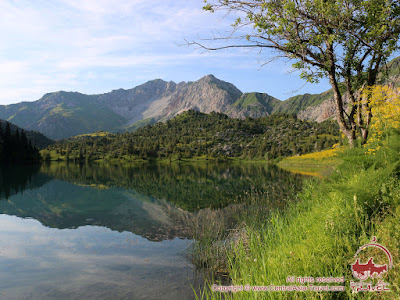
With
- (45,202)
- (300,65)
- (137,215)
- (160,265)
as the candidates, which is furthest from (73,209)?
(300,65)

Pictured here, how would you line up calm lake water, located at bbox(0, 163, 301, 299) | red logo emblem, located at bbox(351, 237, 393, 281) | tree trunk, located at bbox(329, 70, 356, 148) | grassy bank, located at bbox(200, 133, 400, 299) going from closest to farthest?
red logo emblem, located at bbox(351, 237, 393, 281)
grassy bank, located at bbox(200, 133, 400, 299)
tree trunk, located at bbox(329, 70, 356, 148)
calm lake water, located at bbox(0, 163, 301, 299)

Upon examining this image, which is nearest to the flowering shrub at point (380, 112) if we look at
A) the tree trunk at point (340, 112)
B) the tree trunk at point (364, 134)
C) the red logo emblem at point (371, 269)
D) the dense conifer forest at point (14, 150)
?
the tree trunk at point (364, 134)

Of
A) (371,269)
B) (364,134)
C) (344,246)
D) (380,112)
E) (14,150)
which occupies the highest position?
(380,112)

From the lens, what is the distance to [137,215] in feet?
87.2

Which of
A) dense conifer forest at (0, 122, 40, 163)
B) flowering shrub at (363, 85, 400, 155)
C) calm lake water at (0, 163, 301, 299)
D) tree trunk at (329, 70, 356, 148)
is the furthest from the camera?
dense conifer forest at (0, 122, 40, 163)

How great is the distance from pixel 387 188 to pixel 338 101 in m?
4.65

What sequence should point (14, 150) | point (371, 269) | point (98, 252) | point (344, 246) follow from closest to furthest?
point (371, 269)
point (344, 246)
point (98, 252)
point (14, 150)

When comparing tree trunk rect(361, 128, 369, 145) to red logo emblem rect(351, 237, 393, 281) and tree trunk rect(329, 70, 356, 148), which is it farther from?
red logo emblem rect(351, 237, 393, 281)

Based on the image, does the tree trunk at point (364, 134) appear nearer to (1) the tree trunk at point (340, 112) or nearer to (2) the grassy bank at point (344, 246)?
(1) the tree trunk at point (340, 112)

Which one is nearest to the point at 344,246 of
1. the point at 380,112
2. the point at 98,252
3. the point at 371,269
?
the point at 371,269

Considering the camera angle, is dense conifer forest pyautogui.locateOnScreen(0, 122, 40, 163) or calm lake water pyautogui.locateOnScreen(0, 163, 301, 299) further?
dense conifer forest pyautogui.locateOnScreen(0, 122, 40, 163)

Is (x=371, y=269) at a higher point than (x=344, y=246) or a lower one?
higher

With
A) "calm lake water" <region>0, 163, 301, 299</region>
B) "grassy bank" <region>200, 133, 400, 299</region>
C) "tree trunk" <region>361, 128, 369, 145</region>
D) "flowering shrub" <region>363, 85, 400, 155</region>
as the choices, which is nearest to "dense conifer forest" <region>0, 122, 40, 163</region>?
"calm lake water" <region>0, 163, 301, 299</region>

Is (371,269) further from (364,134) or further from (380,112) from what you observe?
(380,112)
